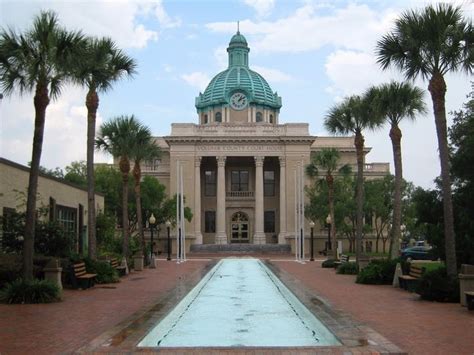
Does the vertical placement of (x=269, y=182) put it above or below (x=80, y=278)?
above

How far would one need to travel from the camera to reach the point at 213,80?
85.0 m

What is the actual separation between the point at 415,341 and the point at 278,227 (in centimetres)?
6353

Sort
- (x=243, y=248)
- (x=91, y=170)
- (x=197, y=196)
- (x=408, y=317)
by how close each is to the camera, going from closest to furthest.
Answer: (x=408, y=317), (x=91, y=170), (x=243, y=248), (x=197, y=196)

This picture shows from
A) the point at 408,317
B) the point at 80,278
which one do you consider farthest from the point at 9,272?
the point at 408,317

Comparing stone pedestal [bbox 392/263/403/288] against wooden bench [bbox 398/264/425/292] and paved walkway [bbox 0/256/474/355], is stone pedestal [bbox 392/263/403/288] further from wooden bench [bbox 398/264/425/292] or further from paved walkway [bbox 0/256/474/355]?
paved walkway [bbox 0/256/474/355]

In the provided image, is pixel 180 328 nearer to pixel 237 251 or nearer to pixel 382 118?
pixel 382 118

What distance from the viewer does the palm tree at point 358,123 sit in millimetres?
31172

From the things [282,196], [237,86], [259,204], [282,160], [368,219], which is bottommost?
[368,219]

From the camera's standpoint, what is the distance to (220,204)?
70625 mm

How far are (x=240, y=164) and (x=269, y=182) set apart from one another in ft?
13.4

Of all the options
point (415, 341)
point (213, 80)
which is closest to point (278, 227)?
point (213, 80)

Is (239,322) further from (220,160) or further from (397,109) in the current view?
(220,160)

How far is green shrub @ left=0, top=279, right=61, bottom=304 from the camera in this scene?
16.9 m

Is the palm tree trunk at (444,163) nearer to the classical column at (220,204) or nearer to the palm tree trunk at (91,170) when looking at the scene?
the palm tree trunk at (91,170)
